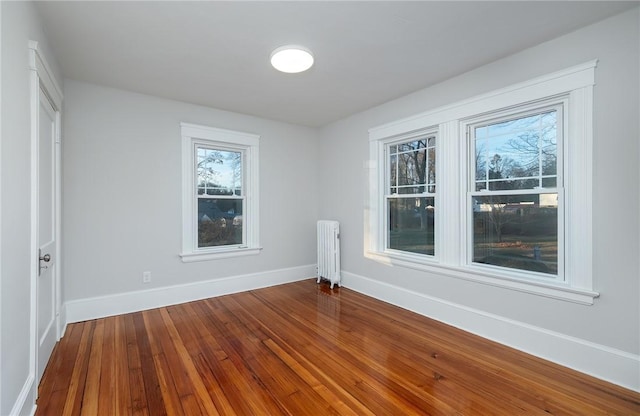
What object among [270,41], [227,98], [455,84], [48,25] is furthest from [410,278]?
[48,25]

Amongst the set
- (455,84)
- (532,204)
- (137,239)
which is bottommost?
(137,239)

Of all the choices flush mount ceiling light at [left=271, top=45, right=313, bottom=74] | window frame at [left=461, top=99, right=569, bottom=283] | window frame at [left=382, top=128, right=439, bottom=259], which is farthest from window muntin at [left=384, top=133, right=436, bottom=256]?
flush mount ceiling light at [left=271, top=45, right=313, bottom=74]

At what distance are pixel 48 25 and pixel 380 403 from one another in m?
3.61

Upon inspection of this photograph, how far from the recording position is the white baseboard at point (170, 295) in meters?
3.10

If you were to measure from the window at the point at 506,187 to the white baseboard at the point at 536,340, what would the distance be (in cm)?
33

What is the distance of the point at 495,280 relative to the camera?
106 inches

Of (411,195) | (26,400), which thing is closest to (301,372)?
(26,400)

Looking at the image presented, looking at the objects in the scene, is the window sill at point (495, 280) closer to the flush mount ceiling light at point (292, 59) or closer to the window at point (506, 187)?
the window at point (506, 187)

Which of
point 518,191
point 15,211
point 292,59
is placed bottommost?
point 15,211

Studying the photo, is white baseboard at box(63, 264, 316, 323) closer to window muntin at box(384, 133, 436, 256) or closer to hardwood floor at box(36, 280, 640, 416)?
hardwood floor at box(36, 280, 640, 416)

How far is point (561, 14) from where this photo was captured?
6.71ft

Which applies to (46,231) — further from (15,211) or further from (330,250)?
(330,250)

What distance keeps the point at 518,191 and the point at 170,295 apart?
4039mm

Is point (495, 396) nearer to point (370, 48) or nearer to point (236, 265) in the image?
point (370, 48)
